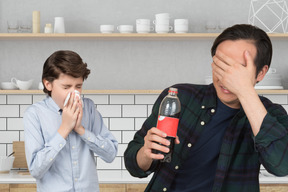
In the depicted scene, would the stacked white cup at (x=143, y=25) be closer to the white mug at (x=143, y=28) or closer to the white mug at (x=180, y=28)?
the white mug at (x=143, y=28)

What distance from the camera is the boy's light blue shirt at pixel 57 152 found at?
220 centimetres

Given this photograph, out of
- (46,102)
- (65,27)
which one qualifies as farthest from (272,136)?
(65,27)

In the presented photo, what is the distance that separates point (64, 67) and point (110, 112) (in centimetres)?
169

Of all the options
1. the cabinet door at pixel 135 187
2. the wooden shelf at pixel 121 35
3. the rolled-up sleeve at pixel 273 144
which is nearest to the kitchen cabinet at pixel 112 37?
the wooden shelf at pixel 121 35

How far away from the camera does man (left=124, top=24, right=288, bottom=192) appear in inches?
58.5

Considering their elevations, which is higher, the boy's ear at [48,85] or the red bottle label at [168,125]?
the boy's ear at [48,85]

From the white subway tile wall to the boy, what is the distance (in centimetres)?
153

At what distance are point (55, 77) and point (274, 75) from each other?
1985mm

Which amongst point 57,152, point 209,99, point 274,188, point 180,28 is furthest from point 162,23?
point 209,99

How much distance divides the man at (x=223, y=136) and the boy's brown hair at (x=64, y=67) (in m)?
0.74

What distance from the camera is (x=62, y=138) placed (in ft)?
7.32

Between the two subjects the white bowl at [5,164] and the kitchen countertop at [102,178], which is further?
the white bowl at [5,164]

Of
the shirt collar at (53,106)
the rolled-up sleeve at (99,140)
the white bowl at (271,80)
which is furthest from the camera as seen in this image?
the white bowl at (271,80)

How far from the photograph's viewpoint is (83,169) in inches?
90.8
